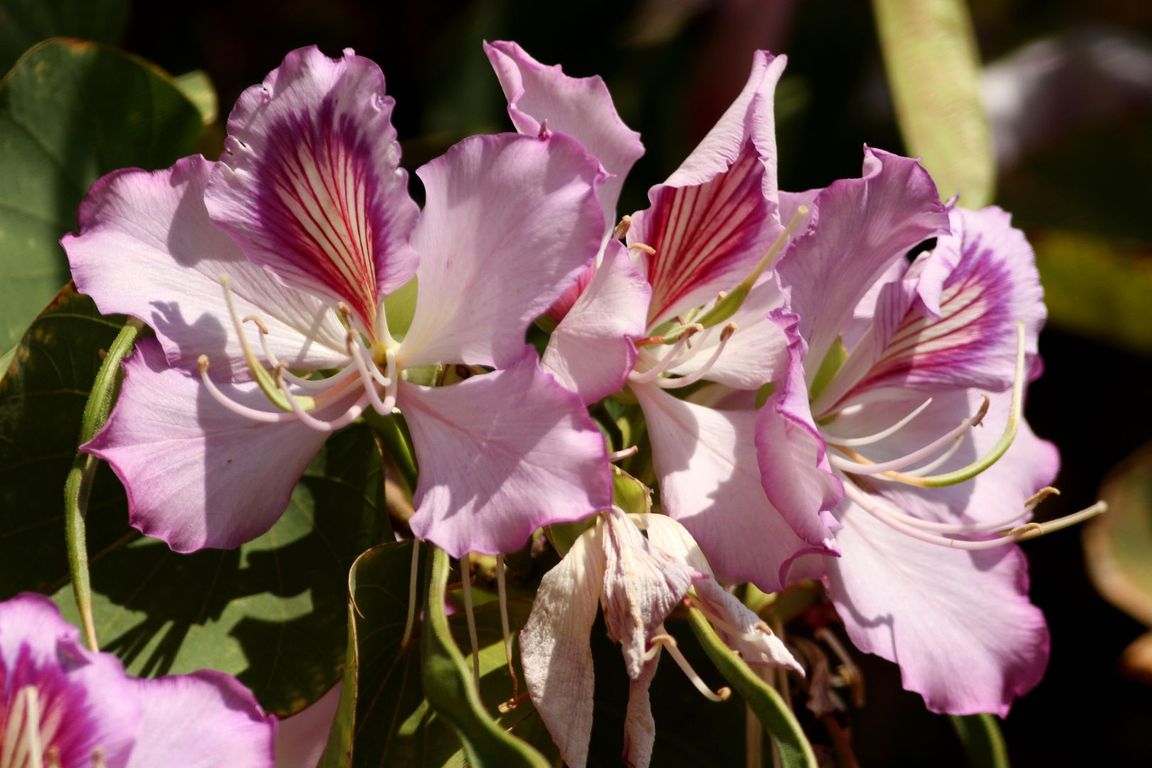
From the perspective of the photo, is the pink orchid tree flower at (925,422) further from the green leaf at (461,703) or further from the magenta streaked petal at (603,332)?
the green leaf at (461,703)

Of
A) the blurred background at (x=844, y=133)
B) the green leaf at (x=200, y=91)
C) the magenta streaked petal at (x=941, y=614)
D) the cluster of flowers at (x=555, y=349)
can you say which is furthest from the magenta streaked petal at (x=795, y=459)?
the blurred background at (x=844, y=133)

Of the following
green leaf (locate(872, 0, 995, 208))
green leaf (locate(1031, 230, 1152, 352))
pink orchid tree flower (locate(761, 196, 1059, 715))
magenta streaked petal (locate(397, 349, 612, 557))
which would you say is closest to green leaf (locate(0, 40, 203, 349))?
magenta streaked petal (locate(397, 349, 612, 557))

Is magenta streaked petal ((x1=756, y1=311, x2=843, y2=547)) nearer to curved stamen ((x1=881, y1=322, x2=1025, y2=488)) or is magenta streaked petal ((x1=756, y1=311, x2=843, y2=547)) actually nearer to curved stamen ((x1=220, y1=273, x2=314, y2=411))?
curved stamen ((x1=881, y1=322, x2=1025, y2=488))

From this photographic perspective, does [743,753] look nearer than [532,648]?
No

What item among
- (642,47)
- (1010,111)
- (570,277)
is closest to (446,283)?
(570,277)

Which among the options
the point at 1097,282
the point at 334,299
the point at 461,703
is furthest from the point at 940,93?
the point at 461,703

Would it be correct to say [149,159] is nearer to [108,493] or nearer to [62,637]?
[108,493]
